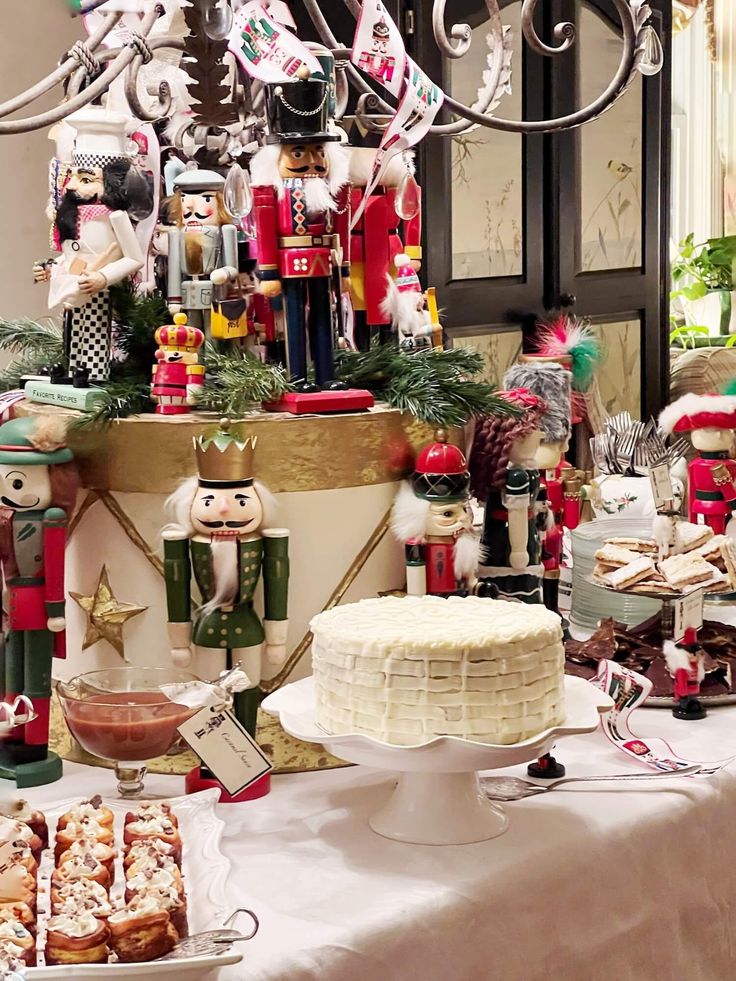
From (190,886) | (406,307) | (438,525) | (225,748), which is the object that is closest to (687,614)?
(438,525)

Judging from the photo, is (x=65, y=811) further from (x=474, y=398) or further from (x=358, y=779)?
(x=474, y=398)

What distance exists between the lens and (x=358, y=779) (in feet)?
4.44

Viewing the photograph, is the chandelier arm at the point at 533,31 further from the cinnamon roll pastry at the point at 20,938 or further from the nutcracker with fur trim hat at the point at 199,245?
the cinnamon roll pastry at the point at 20,938

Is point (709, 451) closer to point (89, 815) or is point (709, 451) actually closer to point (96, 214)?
point (96, 214)

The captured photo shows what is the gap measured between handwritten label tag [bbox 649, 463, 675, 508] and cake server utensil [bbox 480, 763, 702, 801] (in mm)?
401

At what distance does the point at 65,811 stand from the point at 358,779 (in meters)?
0.30

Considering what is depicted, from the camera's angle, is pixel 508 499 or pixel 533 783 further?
pixel 508 499

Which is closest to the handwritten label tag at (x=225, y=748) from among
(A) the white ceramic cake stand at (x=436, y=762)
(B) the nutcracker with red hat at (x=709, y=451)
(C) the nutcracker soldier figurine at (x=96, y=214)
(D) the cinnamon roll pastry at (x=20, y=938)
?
(A) the white ceramic cake stand at (x=436, y=762)

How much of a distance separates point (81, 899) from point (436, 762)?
1.01 feet

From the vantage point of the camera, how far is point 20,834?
1.06 m

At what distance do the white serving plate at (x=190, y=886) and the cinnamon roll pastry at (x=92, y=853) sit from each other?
2 cm

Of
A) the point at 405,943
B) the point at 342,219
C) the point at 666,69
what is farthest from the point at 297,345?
the point at 666,69

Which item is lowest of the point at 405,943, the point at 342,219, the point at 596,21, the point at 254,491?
the point at 405,943

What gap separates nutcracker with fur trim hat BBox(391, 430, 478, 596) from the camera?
1.40m
